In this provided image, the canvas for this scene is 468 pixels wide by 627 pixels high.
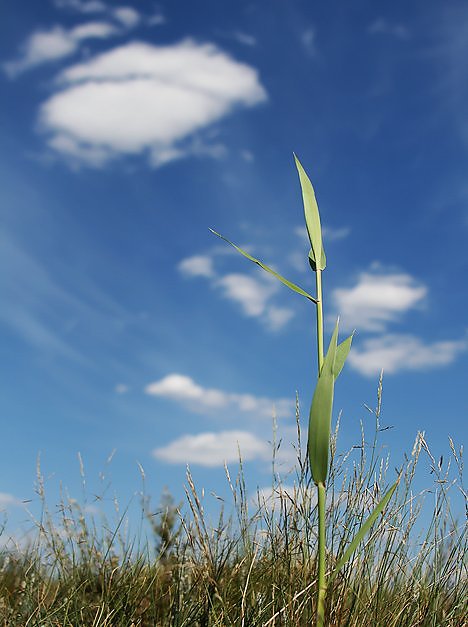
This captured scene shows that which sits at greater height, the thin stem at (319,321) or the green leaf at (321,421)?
the thin stem at (319,321)

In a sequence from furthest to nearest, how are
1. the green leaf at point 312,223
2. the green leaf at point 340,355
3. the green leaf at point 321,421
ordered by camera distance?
the green leaf at point 312,223 → the green leaf at point 340,355 → the green leaf at point 321,421

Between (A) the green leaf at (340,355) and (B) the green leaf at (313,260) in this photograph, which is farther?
(B) the green leaf at (313,260)

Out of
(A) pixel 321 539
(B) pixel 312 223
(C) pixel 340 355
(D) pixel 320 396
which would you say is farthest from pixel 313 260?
(A) pixel 321 539

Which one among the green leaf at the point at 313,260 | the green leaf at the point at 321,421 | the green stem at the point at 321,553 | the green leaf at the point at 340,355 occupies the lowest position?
the green stem at the point at 321,553

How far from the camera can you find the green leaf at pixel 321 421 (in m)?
2.01

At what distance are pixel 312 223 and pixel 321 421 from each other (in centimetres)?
65

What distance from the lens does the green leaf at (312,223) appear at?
227cm

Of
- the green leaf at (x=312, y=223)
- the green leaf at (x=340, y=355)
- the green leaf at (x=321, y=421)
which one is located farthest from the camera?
the green leaf at (x=312, y=223)

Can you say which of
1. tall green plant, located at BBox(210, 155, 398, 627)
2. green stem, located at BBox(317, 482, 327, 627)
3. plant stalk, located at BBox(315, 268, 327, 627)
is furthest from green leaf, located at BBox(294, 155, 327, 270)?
green stem, located at BBox(317, 482, 327, 627)

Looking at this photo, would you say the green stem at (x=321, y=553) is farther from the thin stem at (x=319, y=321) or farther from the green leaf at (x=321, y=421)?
the thin stem at (x=319, y=321)

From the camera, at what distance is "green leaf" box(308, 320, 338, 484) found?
201 centimetres

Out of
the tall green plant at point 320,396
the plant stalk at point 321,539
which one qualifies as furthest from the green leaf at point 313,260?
the plant stalk at point 321,539

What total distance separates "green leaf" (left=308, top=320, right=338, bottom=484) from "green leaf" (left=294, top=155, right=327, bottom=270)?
362mm

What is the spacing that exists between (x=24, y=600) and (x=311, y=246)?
80.6 inches
